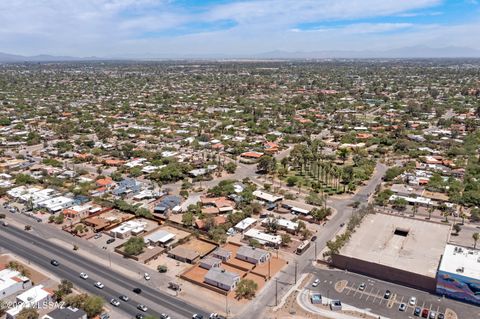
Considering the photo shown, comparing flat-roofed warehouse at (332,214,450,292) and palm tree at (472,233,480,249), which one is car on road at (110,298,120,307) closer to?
flat-roofed warehouse at (332,214,450,292)

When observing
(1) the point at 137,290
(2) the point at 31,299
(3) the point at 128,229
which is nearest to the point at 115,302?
(1) the point at 137,290

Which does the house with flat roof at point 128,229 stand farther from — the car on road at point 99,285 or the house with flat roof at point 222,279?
the house with flat roof at point 222,279

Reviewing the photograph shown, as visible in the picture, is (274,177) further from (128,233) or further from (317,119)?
(317,119)

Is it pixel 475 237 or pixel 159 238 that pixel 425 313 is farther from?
pixel 159 238

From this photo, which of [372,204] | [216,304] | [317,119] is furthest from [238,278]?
[317,119]

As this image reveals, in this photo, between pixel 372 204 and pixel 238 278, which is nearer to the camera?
pixel 238 278

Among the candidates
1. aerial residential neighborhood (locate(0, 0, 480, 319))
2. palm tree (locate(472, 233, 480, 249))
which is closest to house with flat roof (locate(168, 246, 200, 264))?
aerial residential neighborhood (locate(0, 0, 480, 319))
